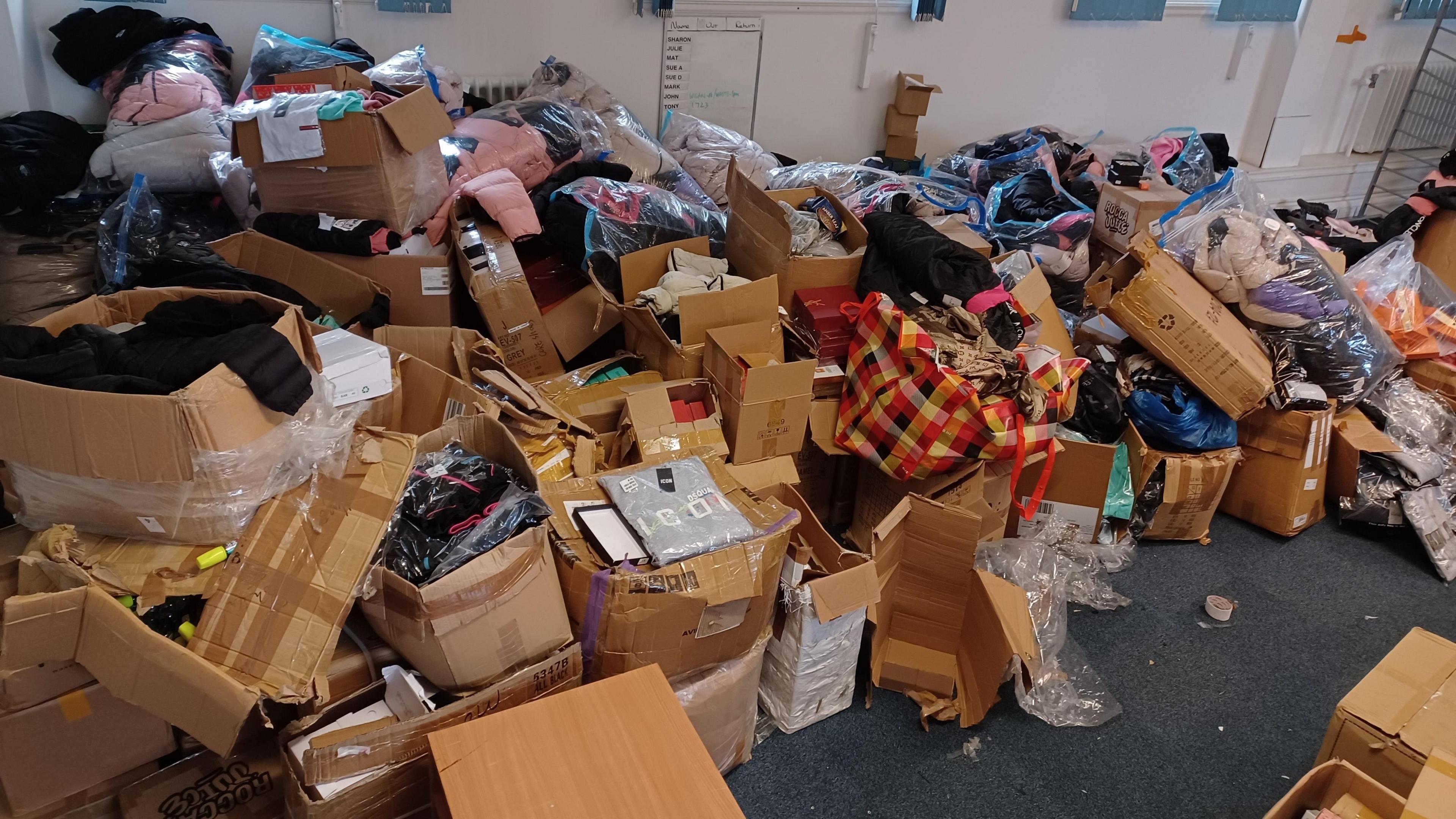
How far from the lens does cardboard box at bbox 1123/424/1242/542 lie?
108 inches

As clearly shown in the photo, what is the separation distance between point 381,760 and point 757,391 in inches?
42.9

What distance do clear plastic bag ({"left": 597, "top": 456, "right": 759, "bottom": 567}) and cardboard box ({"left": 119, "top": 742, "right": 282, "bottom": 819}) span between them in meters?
0.73

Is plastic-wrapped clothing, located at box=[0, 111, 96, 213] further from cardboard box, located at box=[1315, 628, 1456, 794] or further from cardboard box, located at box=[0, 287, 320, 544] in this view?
cardboard box, located at box=[1315, 628, 1456, 794]

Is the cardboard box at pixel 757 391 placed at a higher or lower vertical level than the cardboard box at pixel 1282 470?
higher

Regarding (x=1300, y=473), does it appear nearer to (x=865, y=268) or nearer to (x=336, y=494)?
(x=865, y=268)

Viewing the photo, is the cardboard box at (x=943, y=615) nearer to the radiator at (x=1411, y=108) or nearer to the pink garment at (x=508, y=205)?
the pink garment at (x=508, y=205)

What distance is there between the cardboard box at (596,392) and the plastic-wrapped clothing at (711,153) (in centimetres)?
113

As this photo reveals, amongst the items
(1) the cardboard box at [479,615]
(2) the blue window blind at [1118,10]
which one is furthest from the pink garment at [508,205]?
(2) the blue window blind at [1118,10]

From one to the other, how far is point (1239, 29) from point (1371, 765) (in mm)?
4205

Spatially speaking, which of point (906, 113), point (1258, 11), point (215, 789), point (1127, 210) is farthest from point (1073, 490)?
point (1258, 11)

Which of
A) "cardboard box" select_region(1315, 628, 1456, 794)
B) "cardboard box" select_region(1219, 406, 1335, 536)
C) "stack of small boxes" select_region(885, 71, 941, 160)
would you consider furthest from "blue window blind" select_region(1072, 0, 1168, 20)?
"cardboard box" select_region(1315, 628, 1456, 794)

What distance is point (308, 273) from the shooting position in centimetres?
240

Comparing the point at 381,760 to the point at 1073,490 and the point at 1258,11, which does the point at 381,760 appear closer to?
the point at 1073,490

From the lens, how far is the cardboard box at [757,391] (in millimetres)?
2137
